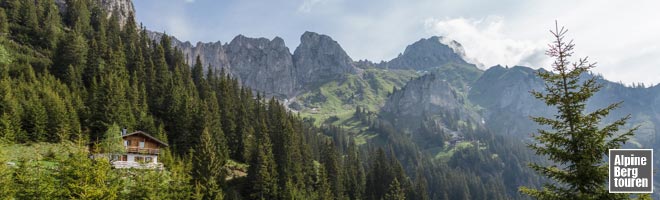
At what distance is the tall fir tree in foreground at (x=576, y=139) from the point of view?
752 inches

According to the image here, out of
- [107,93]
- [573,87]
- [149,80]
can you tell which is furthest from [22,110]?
[573,87]

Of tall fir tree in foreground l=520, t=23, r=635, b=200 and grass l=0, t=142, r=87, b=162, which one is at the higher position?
tall fir tree in foreground l=520, t=23, r=635, b=200

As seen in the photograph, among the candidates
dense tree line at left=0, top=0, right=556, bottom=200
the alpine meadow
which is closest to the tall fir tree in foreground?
the alpine meadow

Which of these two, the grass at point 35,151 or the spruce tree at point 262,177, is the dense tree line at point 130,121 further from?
the grass at point 35,151

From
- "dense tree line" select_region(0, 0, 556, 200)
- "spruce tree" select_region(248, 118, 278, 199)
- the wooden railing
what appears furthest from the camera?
"spruce tree" select_region(248, 118, 278, 199)

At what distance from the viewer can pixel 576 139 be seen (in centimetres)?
1975

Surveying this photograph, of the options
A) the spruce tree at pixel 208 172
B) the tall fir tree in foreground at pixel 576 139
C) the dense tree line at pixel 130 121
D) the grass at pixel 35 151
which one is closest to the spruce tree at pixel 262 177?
the dense tree line at pixel 130 121

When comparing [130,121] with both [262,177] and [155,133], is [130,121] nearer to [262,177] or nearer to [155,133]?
[155,133]

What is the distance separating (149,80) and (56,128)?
153ft

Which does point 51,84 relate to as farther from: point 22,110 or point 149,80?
point 149,80

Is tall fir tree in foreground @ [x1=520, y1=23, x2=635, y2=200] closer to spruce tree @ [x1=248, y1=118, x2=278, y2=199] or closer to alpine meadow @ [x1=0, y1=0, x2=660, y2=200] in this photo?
alpine meadow @ [x1=0, y1=0, x2=660, y2=200]

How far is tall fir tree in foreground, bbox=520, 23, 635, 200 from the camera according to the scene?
19.1m

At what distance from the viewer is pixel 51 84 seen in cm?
8756

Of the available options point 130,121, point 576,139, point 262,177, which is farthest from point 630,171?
point 130,121
